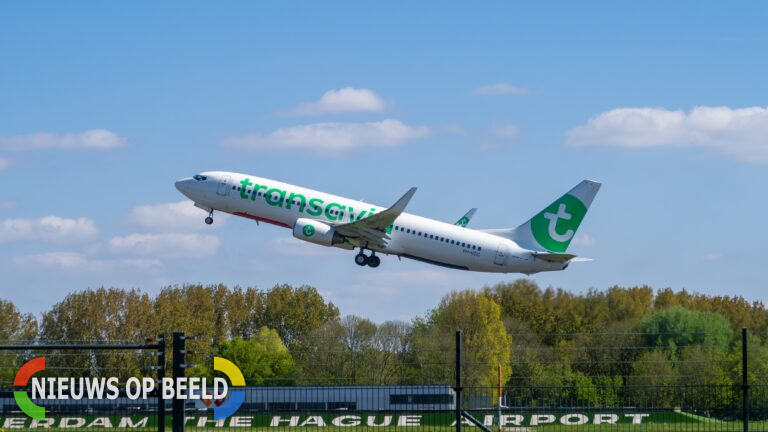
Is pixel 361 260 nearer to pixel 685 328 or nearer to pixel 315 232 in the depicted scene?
pixel 315 232

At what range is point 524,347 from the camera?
5166cm

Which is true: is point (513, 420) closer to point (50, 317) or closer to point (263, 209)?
point (263, 209)

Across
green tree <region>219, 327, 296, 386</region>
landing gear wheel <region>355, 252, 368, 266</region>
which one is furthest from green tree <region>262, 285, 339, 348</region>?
green tree <region>219, 327, 296, 386</region>

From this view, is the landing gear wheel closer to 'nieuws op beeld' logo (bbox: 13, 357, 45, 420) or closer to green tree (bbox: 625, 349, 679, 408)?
green tree (bbox: 625, 349, 679, 408)

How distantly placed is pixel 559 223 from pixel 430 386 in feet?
122

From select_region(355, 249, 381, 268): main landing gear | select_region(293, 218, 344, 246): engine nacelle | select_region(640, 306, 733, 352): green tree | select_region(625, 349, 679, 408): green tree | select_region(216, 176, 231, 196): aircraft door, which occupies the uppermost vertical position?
select_region(216, 176, 231, 196): aircraft door

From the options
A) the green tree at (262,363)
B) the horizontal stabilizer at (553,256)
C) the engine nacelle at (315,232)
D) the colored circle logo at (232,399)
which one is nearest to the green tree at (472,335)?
the horizontal stabilizer at (553,256)

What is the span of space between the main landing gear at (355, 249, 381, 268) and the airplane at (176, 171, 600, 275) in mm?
54

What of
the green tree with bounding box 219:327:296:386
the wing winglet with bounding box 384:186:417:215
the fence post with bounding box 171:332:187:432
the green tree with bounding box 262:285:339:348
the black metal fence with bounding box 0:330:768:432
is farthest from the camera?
the green tree with bounding box 262:285:339:348

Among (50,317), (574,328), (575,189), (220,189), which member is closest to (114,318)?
(50,317)

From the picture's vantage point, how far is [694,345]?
46.8 meters

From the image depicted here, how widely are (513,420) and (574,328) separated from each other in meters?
14.0

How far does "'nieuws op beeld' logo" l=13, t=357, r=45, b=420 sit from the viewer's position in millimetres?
24766

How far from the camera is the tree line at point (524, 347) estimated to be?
38.7 metres
